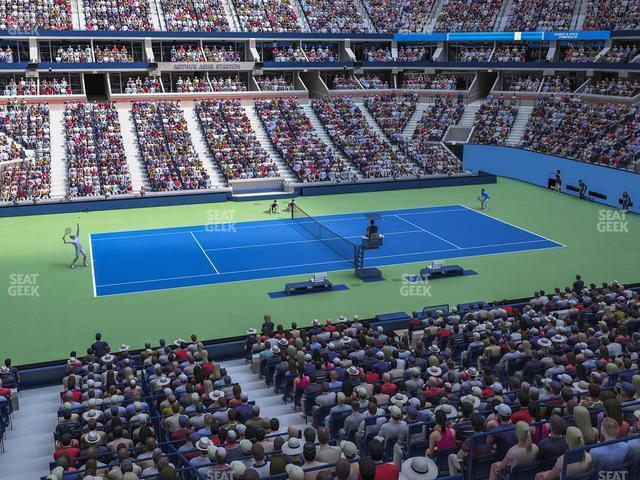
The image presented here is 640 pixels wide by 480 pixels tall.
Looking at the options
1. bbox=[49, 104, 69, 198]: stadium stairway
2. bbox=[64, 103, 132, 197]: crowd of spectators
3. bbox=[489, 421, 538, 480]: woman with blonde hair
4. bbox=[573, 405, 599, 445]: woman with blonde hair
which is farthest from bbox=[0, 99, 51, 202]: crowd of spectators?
bbox=[573, 405, 599, 445]: woman with blonde hair

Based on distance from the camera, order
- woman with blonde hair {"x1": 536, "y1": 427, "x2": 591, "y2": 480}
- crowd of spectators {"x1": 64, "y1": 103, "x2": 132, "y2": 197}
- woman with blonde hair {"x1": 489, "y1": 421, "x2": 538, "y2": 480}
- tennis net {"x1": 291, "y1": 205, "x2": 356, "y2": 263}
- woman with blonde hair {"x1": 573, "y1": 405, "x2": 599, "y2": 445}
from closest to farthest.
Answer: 1. woman with blonde hair {"x1": 536, "y1": 427, "x2": 591, "y2": 480}
2. woman with blonde hair {"x1": 489, "y1": 421, "x2": 538, "y2": 480}
3. woman with blonde hair {"x1": 573, "y1": 405, "x2": 599, "y2": 445}
4. tennis net {"x1": 291, "y1": 205, "x2": 356, "y2": 263}
5. crowd of spectators {"x1": 64, "y1": 103, "x2": 132, "y2": 197}

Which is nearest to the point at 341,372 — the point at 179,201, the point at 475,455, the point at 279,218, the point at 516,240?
the point at 475,455

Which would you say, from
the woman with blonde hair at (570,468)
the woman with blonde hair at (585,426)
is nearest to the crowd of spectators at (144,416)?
the woman with blonde hair at (570,468)

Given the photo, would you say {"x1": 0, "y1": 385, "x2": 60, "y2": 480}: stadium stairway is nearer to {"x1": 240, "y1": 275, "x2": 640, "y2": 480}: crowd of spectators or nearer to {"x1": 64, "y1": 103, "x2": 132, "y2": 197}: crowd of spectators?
{"x1": 240, "y1": 275, "x2": 640, "y2": 480}: crowd of spectators

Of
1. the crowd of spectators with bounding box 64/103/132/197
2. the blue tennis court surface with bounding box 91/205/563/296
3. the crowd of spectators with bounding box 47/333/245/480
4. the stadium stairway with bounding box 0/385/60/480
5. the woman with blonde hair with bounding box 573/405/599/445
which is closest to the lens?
the woman with blonde hair with bounding box 573/405/599/445

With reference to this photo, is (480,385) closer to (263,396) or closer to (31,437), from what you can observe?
(263,396)

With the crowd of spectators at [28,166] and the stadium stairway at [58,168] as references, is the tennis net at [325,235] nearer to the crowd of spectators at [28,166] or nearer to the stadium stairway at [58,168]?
the stadium stairway at [58,168]
